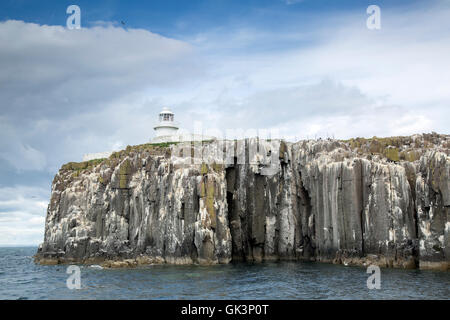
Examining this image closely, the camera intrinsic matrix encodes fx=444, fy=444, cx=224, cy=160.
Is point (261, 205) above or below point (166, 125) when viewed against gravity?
below

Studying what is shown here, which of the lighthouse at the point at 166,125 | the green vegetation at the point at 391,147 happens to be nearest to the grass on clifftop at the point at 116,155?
the lighthouse at the point at 166,125

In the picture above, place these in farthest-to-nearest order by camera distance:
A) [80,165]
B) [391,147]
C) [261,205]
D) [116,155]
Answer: [80,165] < [116,155] < [261,205] < [391,147]

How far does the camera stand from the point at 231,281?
5066 centimetres

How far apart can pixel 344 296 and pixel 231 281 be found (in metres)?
14.1

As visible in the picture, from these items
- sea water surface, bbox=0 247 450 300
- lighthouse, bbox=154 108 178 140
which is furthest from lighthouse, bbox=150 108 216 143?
sea water surface, bbox=0 247 450 300

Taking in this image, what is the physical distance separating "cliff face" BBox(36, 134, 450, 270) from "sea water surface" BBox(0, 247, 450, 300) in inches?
212

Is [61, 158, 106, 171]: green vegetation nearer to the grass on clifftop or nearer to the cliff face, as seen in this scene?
the grass on clifftop

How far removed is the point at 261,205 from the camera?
77.1m

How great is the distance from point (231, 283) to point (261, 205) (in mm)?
28933

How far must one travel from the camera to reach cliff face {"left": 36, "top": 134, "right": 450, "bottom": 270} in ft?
199

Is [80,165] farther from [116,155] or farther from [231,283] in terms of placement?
[231,283]

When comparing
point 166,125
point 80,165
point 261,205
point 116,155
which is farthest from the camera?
point 166,125

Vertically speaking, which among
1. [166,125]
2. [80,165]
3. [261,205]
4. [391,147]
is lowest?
[261,205]


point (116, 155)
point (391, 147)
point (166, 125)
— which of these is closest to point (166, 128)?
point (166, 125)
